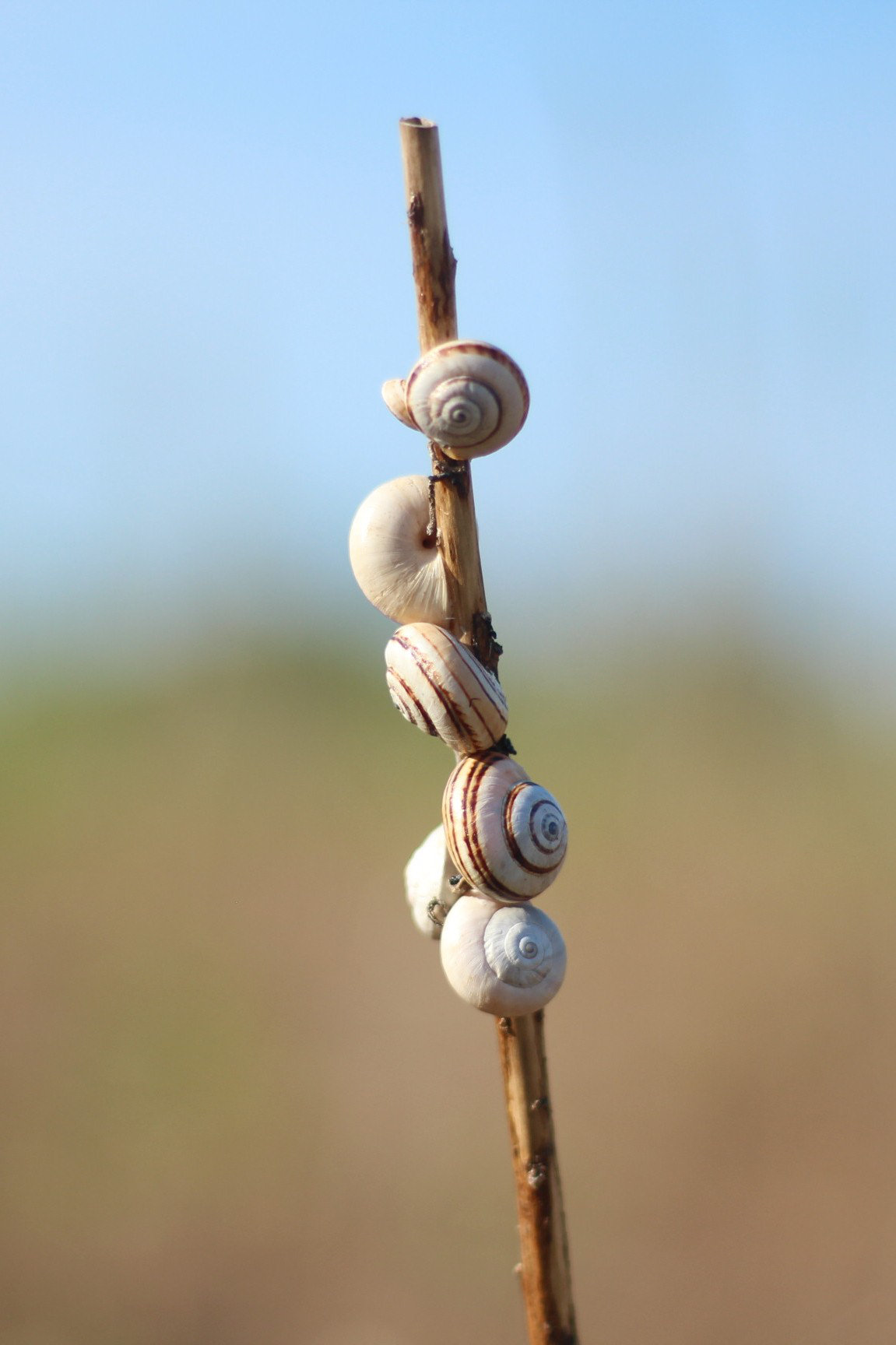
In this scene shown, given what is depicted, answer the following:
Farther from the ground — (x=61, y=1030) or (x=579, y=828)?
(x=579, y=828)

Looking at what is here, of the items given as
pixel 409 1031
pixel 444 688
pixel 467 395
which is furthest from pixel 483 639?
pixel 409 1031

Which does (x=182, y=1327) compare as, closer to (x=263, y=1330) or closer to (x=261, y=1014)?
(x=263, y=1330)

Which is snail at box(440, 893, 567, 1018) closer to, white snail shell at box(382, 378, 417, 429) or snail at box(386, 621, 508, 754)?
snail at box(386, 621, 508, 754)

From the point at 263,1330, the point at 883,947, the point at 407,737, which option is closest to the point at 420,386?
the point at 263,1330

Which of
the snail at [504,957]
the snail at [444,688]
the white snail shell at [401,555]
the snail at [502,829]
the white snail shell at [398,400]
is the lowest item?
the snail at [504,957]

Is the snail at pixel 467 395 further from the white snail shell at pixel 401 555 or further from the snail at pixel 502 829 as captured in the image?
the snail at pixel 502 829

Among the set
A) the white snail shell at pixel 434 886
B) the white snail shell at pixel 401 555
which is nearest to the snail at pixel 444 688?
the white snail shell at pixel 401 555
